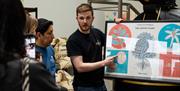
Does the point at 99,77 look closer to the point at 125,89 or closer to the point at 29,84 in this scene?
the point at 125,89

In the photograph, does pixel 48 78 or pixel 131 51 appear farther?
pixel 131 51

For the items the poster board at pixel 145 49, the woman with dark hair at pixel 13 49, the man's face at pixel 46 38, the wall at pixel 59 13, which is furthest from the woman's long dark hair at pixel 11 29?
the wall at pixel 59 13

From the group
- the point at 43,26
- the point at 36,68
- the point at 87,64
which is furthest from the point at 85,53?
the point at 36,68

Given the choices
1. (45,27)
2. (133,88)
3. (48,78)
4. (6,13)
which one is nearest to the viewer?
(6,13)

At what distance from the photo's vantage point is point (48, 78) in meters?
1.20

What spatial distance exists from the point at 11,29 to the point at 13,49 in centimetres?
7

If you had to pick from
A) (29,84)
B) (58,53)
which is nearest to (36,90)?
(29,84)

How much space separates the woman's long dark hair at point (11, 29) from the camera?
3.59ft

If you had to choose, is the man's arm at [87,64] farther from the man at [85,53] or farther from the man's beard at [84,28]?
the man's beard at [84,28]

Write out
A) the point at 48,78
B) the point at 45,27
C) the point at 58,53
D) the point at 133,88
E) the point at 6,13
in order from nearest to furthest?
the point at 6,13 → the point at 48,78 → the point at 133,88 → the point at 45,27 → the point at 58,53

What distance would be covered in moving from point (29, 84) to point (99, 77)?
1.61 metres

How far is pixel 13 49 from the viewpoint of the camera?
1126mm

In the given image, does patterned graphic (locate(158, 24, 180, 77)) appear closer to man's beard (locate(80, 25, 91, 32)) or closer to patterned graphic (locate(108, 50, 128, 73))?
patterned graphic (locate(108, 50, 128, 73))

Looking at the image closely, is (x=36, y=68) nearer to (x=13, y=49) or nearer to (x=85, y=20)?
(x=13, y=49)
